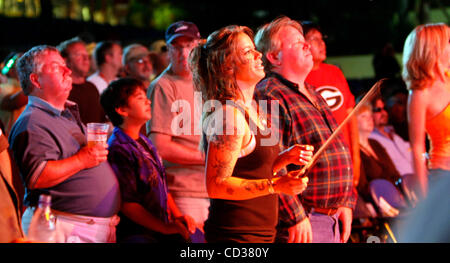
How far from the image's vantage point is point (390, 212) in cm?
525

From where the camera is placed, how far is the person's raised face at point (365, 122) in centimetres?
589

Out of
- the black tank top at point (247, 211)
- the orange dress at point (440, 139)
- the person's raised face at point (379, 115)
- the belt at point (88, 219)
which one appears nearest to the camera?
the black tank top at point (247, 211)

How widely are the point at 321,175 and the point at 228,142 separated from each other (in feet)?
2.85

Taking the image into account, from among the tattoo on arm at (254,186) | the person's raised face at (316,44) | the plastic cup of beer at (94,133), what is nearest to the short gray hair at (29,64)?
the plastic cup of beer at (94,133)

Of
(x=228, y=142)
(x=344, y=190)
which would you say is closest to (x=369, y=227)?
(x=344, y=190)

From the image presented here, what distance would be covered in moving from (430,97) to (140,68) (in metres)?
2.84

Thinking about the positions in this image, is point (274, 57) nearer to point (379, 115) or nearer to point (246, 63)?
point (246, 63)

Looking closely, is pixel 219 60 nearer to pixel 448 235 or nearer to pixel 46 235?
pixel 46 235

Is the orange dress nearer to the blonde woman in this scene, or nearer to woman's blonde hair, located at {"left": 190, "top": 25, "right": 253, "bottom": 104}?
the blonde woman

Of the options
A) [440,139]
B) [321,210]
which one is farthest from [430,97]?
[321,210]

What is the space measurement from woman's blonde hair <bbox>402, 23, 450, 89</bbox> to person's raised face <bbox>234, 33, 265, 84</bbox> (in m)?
1.58

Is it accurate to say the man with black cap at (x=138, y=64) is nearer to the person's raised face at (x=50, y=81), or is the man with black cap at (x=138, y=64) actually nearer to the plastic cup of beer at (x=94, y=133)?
the person's raised face at (x=50, y=81)

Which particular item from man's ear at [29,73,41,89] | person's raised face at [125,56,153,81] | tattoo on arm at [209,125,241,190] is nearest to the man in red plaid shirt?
tattoo on arm at [209,125,241,190]

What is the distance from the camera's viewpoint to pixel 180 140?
3969mm
